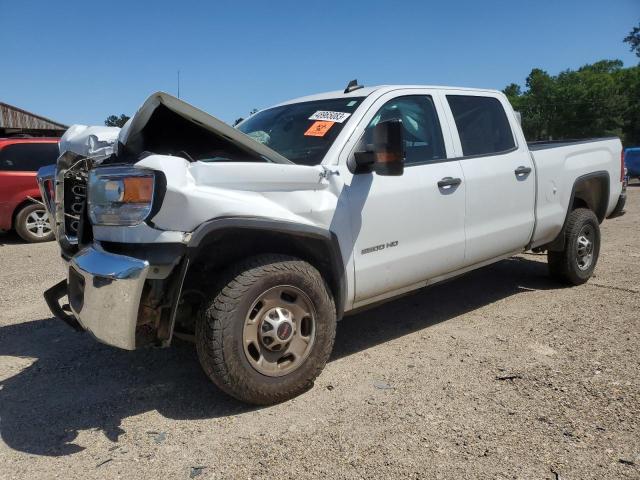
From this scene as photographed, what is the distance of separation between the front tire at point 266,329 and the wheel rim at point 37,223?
7732 millimetres

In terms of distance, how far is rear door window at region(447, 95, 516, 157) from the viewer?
432 centimetres

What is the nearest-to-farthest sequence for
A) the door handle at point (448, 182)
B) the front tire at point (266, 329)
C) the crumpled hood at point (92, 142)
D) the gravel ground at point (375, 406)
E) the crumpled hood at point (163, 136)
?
1. the gravel ground at point (375, 406)
2. the front tire at point (266, 329)
3. the crumpled hood at point (163, 136)
4. the crumpled hood at point (92, 142)
5. the door handle at point (448, 182)

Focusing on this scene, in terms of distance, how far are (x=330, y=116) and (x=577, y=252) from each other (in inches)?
126

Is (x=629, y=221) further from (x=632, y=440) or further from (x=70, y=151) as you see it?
(x=70, y=151)

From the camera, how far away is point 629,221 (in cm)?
1004

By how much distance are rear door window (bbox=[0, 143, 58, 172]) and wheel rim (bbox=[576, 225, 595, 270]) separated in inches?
332

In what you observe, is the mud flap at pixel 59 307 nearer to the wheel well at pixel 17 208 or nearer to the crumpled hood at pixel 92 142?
the crumpled hood at pixel 92 142

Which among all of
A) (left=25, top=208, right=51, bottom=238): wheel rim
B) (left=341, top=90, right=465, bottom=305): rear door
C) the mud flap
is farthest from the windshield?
(left=25, top=208, right=51, bottom=238): wheel rim

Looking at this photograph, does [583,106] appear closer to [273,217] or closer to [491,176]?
[491,176]

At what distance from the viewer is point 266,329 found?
3.07 metres

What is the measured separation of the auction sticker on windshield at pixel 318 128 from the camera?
3660 mm

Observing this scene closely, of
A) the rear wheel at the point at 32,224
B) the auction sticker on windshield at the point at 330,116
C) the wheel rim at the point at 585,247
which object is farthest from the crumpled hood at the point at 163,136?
the rear wheel at the point at 32,224

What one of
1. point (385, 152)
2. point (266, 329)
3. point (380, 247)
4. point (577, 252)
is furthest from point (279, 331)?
point (577, 252)

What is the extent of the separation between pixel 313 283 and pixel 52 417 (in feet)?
5.63
